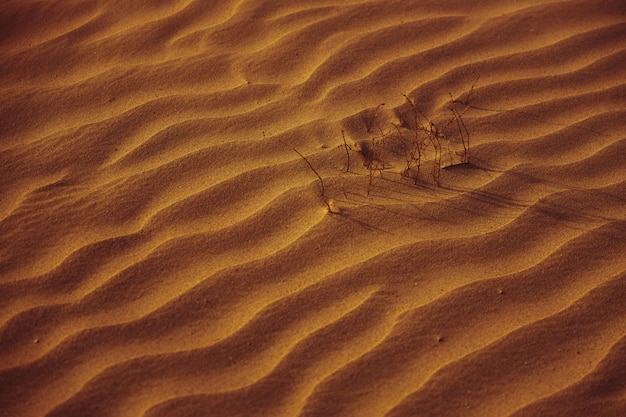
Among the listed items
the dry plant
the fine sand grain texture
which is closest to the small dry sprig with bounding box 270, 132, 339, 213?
the fine sand grain texture

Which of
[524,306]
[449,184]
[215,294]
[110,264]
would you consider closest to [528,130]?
[449,184]

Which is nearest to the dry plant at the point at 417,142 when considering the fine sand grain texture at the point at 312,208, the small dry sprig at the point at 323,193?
the fine sand grain texture at the point at 312,208

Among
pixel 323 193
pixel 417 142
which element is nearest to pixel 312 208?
pixel 323 193

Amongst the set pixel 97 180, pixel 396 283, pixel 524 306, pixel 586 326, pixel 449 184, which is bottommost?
pixel 586 326

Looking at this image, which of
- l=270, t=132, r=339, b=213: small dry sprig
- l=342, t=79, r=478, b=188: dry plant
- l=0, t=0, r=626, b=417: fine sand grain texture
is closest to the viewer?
l=0, t=0, r=626, b=417: fine sand grain texture

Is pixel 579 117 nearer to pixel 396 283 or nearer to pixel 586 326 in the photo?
pixel 586 326

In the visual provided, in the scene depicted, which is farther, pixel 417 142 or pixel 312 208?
pixel 417 142

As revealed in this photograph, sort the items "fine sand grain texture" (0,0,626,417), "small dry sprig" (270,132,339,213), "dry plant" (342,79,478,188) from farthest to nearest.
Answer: "dry plant" (342,79,478,188) → "small dry sprig" (270,132,339,213) → "fine sand grain texture" (0,0,626,417)

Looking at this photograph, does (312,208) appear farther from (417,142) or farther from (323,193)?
(417,142)

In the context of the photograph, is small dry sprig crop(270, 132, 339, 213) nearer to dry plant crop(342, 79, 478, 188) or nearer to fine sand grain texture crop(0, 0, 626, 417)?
fine sand grain texture crop(0, 0, 626, 417)
